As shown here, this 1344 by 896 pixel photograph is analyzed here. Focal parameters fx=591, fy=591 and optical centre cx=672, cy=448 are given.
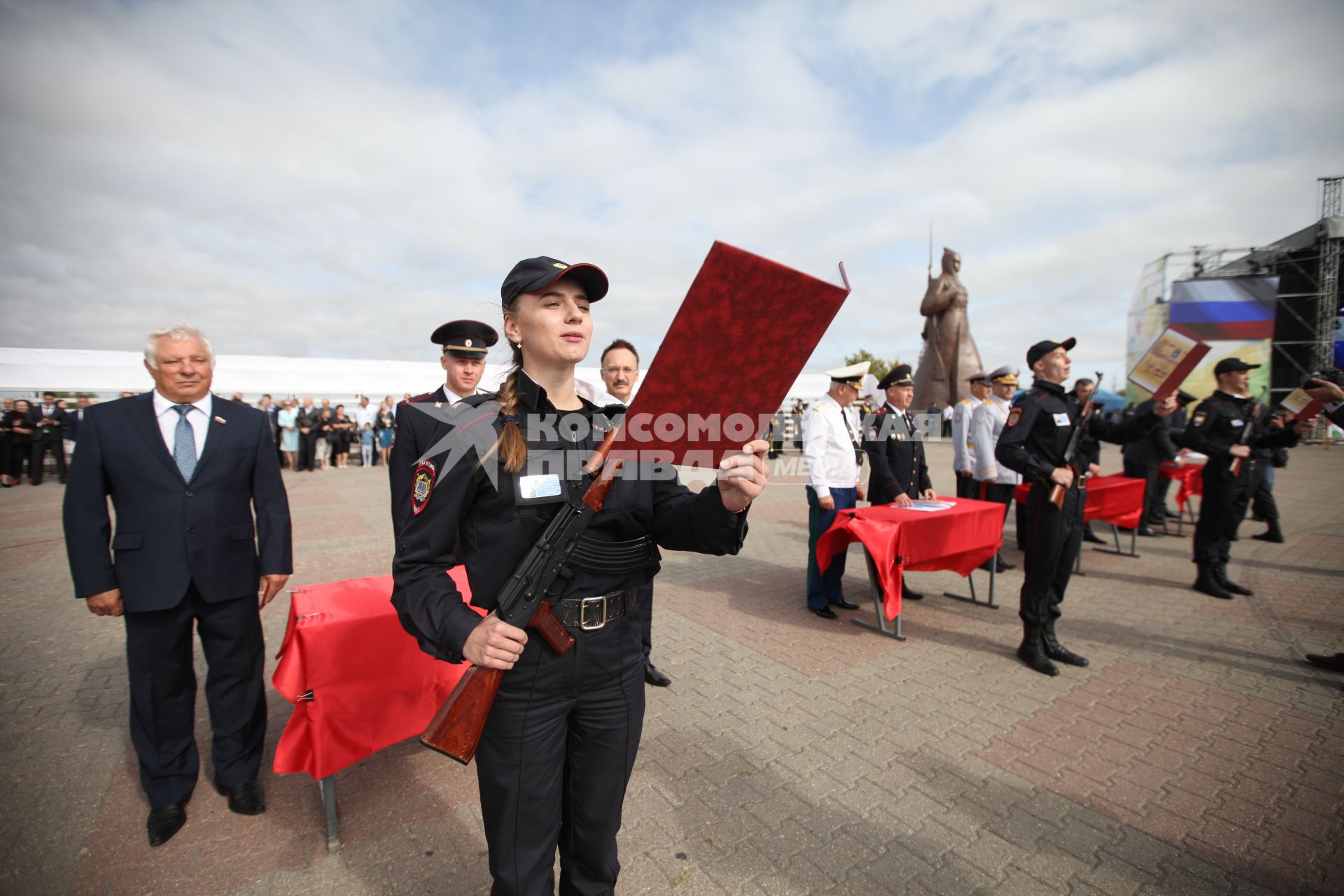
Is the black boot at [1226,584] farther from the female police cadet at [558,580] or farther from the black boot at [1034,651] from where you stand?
the female police cadet at [558,580]

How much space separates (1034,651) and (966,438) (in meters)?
4.32

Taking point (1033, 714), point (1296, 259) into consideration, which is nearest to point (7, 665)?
point (1033, 714)

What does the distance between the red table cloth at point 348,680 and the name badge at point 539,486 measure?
1295 mm

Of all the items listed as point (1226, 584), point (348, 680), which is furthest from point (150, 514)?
point (1226, 584)

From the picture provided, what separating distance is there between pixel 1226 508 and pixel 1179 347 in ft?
9.33

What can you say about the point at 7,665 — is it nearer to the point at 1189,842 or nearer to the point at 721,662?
the point at 721,662

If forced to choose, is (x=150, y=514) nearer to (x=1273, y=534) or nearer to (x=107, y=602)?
(x=107, y=602)

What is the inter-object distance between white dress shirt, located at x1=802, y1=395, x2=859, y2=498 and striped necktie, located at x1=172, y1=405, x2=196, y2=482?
4.51 meters

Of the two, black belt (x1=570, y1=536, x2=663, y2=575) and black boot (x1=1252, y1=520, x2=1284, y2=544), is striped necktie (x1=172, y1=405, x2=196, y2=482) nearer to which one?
black belt (x1=570, y1=536, x2=663, y2=575)

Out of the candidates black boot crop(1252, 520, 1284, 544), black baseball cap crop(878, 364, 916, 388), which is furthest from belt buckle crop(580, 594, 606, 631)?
black boot crop(1252, 520, 1284, 544)

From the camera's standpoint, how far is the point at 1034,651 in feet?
14.5

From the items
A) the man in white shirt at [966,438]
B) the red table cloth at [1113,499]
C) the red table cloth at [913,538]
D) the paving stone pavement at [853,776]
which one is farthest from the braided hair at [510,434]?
the man in white shirt at [966,438]

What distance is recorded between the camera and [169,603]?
8.77 feet

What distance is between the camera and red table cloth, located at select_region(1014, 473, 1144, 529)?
280 inches
